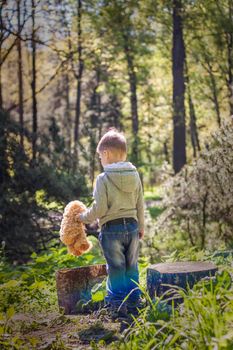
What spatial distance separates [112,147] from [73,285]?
1.51m

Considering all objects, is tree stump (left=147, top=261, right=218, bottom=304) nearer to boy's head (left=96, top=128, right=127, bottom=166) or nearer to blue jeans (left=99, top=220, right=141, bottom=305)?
blue jeans (left=99, top=220, right=141, bottom=305)

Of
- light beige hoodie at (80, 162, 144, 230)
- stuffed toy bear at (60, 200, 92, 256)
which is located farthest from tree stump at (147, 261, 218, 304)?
stuffed toy bear at (60, 200, 92, 256)

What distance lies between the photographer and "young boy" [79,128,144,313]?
5199 mm

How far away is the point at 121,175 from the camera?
17.2 feet

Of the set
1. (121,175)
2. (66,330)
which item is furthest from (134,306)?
(121,175)

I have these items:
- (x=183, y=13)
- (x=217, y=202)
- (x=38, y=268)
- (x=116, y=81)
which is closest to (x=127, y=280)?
(x=38, y=268)

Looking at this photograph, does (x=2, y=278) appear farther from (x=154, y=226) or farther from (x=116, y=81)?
(x=116, y=81)

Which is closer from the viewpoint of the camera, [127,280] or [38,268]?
[127,280]

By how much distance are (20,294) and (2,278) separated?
0.47 metres

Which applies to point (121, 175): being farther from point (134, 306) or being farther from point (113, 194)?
point (134, 306)

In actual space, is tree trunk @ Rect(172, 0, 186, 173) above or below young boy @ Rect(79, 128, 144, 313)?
above

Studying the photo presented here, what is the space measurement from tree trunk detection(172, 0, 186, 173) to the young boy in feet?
40.5

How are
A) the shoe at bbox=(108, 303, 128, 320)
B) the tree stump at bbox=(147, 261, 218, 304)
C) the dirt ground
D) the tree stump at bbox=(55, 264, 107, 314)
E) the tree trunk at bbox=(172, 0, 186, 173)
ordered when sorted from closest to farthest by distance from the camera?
1. the dirt ground
2. the tree stump at bbox=(147, 261, 218, 304)
3. the shoe at bbox=(108, 303, 128, 320)
4. the tree stump at bbox=(55, 264, 107, 314)
5. the tree trunk at bbox=(172, 0, 186, 173)

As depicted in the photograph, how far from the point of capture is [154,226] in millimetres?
11148
